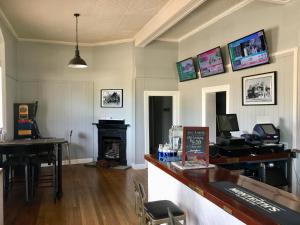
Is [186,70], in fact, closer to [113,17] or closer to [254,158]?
[113,17]

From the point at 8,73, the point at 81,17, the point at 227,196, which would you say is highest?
the point at 81,17

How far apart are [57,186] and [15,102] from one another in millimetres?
2717

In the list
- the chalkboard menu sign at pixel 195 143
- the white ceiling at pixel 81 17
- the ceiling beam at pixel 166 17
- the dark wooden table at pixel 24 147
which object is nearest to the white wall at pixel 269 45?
the ceiling beam at pixel 166 17

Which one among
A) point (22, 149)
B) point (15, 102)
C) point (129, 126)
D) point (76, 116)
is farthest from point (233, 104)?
point (15, 102)

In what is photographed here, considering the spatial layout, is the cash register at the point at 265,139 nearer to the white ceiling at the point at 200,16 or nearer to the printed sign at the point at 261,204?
the printed sign at the point at 261,204

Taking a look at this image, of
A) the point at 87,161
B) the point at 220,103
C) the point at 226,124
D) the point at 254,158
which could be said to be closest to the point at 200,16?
the point at 220,103

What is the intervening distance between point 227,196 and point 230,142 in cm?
179

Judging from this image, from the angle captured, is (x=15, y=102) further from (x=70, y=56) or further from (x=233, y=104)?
(x=233, y=104)

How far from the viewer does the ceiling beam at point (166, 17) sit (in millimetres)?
3803

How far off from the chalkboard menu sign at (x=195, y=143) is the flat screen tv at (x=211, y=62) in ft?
9.50

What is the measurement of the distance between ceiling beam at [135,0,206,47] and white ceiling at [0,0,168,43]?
0.10 metres

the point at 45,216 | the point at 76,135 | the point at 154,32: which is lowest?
the point at 45,216

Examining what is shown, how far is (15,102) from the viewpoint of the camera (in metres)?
5.87

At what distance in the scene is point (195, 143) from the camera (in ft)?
7.28
